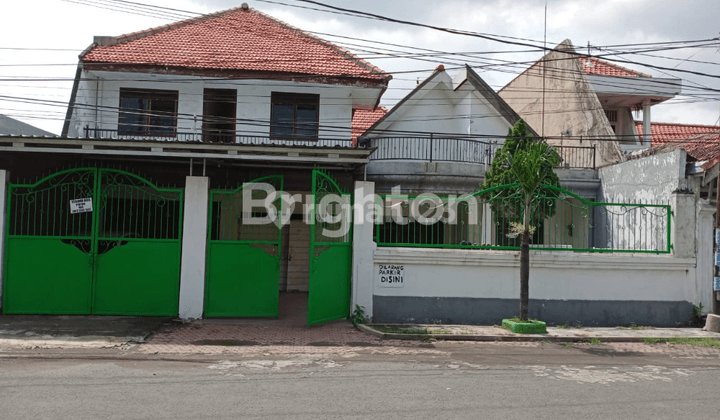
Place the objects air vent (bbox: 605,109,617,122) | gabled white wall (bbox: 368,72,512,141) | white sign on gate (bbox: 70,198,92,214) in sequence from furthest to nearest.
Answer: air vent (bbox: 605,109,617,122), gabled white wall (bbox: 368,72,512,141), white sign on gate (bbox: 70,198,92,214)

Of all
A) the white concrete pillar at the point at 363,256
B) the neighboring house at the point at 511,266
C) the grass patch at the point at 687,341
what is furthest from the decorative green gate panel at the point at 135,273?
the grass patch at the point at 687,341

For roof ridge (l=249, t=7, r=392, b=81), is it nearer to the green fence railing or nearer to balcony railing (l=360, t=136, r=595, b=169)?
balcony railing (l=360, t=136, r=595, b=169)

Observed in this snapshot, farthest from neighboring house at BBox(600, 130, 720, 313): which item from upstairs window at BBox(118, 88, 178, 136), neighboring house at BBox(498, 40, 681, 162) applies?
upstairs window at BBox(118, 88, 178, 136)

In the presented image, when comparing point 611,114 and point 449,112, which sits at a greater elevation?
point 611,114

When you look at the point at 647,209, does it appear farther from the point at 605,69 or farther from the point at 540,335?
the point at 605,69

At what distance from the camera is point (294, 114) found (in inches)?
677

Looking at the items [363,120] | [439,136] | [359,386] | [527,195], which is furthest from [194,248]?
[363,120]

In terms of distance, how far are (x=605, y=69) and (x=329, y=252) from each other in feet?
62.5

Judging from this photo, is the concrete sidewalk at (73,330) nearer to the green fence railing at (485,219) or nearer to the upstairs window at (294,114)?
the green fence railing at (485,219)

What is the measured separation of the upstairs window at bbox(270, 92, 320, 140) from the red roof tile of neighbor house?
830 mm

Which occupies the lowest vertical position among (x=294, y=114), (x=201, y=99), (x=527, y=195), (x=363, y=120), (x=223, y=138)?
(x=527, y=195)

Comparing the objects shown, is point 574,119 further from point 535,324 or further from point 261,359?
point 261,359

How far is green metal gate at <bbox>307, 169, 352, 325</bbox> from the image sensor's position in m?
10.3

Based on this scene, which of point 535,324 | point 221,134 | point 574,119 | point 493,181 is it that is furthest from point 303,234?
point 574,119
